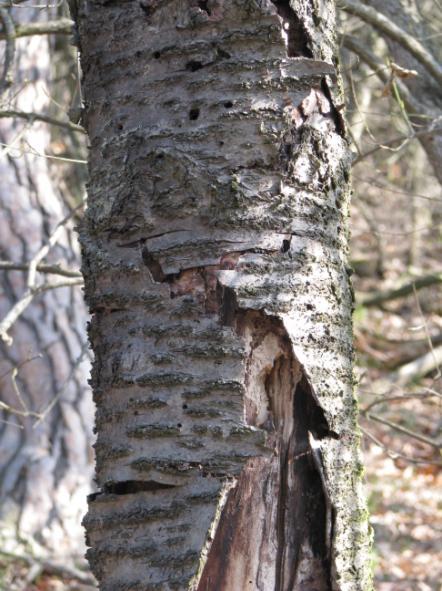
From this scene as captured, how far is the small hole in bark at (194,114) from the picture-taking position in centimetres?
136

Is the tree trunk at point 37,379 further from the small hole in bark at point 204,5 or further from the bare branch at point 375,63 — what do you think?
the small hole in bark at point 204,5

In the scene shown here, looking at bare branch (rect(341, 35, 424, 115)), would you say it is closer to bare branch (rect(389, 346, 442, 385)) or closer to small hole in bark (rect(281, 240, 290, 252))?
small hole in bark (rect(281, 240, 290, 252))

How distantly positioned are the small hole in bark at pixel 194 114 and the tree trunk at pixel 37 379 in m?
3.01

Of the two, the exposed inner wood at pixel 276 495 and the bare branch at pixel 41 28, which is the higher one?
the bare branch at pixel 41 28

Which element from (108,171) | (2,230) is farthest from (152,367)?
(2,230)

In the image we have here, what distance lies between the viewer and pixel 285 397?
135 cm

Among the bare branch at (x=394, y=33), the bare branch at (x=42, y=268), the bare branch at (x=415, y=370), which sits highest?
the bare branch at (x=415, y=370)

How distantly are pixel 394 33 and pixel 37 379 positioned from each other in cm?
273

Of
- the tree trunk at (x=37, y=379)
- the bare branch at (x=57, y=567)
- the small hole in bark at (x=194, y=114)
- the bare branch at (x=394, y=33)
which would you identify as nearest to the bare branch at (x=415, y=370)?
the tree trunk at (x=37, y=379)

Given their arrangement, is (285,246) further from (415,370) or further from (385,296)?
(385,296)

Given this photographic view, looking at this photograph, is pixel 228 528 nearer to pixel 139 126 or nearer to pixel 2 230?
pixel 139 126

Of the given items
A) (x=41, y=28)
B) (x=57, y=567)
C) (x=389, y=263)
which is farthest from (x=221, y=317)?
(x=389, y=263)

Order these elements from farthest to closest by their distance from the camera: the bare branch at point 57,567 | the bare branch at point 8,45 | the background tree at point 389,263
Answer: the bare branch at point 57,567 < the background tree at point 389,263 < the bare branch at point 8,45

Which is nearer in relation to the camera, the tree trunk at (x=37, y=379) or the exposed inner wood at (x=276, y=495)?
the exposed inner wood at (x=276, y=495)
